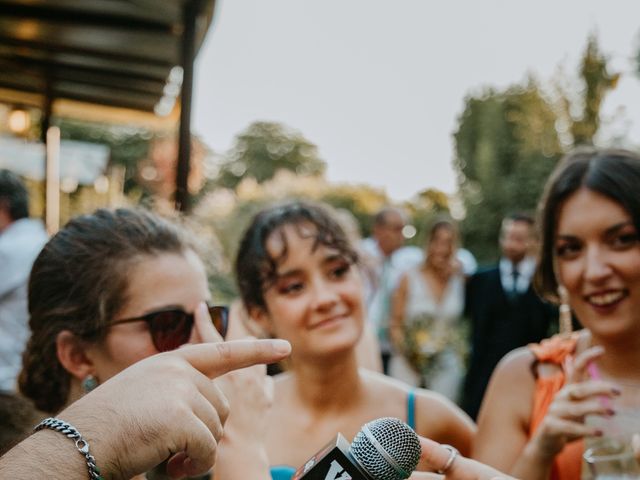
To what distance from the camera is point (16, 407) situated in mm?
2887

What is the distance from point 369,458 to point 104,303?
99 centimetres

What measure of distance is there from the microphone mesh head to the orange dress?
1.05 metres

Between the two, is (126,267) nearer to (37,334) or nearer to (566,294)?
(37,334)

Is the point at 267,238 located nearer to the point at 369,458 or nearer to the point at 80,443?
the point at 369,458

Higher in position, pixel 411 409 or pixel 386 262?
pixel 411 409

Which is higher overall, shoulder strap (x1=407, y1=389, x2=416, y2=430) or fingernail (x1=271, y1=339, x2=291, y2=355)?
fingernail (x1=271, y1=339, x2=291, y2=355)

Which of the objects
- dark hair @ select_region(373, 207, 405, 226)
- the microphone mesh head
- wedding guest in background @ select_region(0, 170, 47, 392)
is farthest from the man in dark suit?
the microphone mesh head

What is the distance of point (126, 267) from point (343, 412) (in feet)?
3.49

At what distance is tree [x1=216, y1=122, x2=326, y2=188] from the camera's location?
62.5 m

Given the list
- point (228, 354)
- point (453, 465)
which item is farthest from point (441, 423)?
point (228, 354)

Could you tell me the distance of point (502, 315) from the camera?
5785 mm

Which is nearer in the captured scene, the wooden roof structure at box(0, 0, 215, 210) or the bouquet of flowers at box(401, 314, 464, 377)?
the wooden roof structure at box(0, 0, 215, 210)

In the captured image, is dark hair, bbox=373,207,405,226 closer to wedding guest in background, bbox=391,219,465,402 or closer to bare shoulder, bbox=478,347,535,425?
wedding guest in background, bbox=391,219,465,402

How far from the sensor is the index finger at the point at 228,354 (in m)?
1.07
